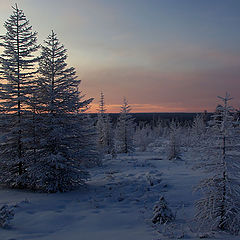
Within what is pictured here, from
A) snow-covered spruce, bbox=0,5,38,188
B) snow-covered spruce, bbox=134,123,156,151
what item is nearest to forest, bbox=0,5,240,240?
snow-covered spruce, bbox=0,5,38,188

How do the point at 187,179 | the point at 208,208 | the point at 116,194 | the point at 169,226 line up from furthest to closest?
the point at 187,179
the point at 116,194
the point at 169,226
the point at 208,208

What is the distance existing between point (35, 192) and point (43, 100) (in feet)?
17.2

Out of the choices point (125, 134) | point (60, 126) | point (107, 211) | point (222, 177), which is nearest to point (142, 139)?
point (125, 134)

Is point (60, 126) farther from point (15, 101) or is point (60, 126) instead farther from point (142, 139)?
point (142, 139)

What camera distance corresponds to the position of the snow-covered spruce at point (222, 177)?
267 inches

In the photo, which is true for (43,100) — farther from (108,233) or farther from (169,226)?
(169,226)

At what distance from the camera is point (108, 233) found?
7.26 metres

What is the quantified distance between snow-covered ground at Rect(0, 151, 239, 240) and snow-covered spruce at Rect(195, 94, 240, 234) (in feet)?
1.60

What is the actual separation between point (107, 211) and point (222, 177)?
4.96 meters

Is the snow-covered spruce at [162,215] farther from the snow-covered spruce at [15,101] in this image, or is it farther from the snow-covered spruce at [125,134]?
the snow-covered spruce at [125,134]

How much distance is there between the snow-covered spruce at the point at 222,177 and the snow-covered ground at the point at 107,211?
488mm

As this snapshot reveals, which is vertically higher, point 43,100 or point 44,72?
point 44,72

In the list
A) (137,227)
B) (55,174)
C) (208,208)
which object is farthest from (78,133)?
(208,208)

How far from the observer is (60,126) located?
12.9 metres
